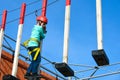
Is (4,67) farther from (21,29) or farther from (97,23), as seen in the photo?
(97,23)

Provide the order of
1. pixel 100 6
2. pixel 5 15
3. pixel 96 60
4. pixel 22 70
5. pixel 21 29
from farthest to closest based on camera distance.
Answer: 1. pixel 22 70
2. pixel 5 15
3. pixel 21 29
4. pixel 100 6
5. pixel 96 60

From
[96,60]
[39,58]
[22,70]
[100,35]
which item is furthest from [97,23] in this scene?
[22,70]

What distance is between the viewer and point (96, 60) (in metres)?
9.77

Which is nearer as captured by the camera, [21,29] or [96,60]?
[96,60]

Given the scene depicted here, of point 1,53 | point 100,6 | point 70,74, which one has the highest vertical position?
point 100,6

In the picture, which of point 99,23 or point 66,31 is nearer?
point 99,23

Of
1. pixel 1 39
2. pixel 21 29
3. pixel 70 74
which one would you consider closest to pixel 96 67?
pixel 70 74

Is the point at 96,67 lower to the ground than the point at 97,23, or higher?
lower

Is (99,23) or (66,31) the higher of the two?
(99,23)

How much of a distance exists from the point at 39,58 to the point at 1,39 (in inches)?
95.6

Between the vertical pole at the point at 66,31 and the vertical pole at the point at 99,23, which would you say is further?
the vertical pole at the point at 66,31

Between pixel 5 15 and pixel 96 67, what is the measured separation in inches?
144

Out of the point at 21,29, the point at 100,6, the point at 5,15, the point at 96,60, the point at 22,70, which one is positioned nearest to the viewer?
the point at 96,60

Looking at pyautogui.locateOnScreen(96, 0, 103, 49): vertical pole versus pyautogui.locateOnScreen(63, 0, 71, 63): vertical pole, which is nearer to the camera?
pyautogui.locateOnScreen(96, 0, 103, 49): vertical pole
